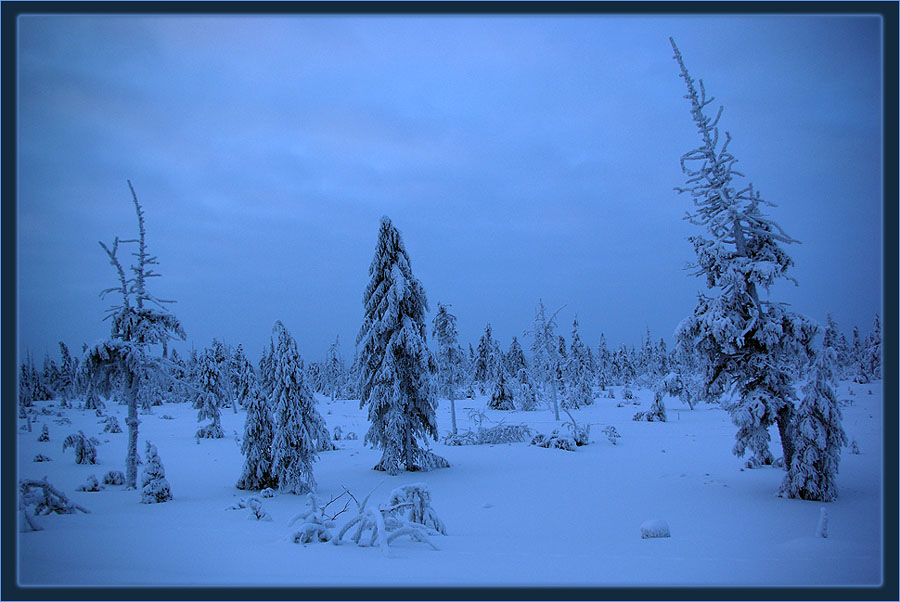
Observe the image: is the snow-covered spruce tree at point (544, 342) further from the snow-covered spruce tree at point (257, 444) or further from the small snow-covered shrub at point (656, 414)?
the snow-covered spruce tree at point (257, 444)

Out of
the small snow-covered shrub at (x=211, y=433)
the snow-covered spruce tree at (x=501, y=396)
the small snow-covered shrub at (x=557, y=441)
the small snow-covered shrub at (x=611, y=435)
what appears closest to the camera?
the small snow-covered shrub at (x=557, y=441)

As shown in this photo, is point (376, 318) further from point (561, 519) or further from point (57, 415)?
point (57, 415)

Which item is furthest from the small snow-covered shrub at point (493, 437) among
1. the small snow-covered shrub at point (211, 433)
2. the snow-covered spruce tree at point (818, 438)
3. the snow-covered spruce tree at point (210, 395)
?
the snow-covered spruce tree at point (818, 438)

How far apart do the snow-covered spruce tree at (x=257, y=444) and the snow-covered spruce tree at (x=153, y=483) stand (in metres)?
2.56

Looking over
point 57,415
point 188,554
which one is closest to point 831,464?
point 188,554

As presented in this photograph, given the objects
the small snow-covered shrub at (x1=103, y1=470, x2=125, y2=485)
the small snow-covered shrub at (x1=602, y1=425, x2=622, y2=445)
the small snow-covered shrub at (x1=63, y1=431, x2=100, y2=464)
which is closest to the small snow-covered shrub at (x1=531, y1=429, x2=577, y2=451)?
the small snow-covered shrub at (x1=602, y1=425, x2=622, y2=445)

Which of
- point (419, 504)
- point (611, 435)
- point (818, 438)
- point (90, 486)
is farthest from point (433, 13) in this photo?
point (611, 435)

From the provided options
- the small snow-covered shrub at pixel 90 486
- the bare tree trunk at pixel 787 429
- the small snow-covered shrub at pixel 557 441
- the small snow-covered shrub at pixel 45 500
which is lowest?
the small snow-covered shrub at pixel 557 441

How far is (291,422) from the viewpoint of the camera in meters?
16.1

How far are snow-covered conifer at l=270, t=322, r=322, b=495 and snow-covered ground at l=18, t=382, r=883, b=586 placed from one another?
29.0 inches

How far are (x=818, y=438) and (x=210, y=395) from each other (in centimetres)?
3539

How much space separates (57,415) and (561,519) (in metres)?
45.8

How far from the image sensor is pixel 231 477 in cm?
1941

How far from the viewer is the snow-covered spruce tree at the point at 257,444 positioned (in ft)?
54.4
